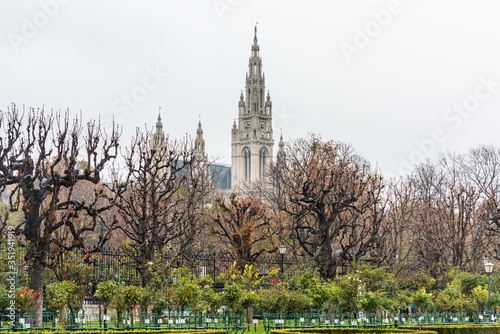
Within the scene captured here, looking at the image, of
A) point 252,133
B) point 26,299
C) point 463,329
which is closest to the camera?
point 26,299

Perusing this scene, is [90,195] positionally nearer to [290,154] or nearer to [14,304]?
[290,154]

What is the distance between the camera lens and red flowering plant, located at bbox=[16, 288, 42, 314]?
703 inches

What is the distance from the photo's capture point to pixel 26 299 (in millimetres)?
17984

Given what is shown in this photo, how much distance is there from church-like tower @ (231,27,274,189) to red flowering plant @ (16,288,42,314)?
358 feet

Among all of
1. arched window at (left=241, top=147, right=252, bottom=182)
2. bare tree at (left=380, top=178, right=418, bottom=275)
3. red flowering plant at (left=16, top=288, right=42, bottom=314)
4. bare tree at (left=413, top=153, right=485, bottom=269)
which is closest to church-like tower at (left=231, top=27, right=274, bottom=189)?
arched window at (left=241, top=147, right=252, bottom=182)

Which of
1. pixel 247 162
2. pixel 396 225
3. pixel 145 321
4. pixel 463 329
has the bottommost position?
pixel 463 329

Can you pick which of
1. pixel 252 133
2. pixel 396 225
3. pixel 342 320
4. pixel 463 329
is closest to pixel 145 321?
pixel 342 320

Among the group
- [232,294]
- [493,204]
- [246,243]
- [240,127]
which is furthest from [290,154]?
[240,127]

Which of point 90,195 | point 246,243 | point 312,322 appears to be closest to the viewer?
point 312,322

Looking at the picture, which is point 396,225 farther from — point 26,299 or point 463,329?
point 26,299

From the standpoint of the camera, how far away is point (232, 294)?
70.4 feet

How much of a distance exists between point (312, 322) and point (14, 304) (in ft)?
36.5

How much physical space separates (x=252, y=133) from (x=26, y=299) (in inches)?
4495

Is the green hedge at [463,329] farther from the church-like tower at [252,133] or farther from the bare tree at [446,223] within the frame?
the church-like tower at [252,133]
